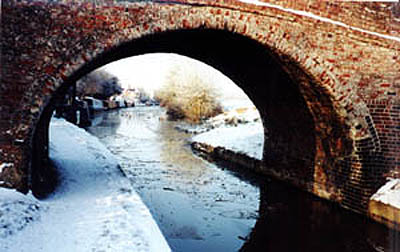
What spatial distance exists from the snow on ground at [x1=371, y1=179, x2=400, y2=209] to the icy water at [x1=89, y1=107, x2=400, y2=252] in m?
0.51

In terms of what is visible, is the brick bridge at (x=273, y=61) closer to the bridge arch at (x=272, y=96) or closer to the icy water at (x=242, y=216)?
the bridge arch at (x=272, y=96)

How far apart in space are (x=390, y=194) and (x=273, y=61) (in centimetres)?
355

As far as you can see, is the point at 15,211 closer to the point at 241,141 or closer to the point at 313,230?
the point at 313,230

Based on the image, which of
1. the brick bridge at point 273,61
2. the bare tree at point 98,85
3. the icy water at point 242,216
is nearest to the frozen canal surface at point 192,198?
the icy water at point 242,216

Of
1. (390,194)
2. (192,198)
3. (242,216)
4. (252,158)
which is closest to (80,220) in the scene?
(242,216)

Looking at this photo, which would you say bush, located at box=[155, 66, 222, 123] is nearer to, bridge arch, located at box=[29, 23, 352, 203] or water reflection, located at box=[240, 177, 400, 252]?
bridge arch, located at box=[29, 23, 352, 203]

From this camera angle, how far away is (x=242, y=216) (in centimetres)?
664

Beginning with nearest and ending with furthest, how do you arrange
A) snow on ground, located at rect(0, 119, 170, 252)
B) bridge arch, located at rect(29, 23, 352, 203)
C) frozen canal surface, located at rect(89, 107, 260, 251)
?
Answer: snow on ground, located at rect(0, 119, 170, 252)
frozen canal surface, located at rect(89, 107, 260, 251)
bridge arch, located at rect(29, 23, 352, 203)

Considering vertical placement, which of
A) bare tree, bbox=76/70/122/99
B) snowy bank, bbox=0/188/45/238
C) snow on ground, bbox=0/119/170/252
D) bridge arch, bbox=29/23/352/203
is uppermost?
bridge arch, bbox=29/23/352/203

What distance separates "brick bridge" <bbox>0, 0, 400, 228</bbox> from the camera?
481 centimetres

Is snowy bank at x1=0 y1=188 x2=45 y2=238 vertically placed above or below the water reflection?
above

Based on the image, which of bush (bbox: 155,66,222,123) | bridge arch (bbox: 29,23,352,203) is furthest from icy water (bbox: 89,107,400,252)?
bush (bbox: 155,66,222,123)

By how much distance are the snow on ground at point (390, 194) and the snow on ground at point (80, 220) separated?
176 inches

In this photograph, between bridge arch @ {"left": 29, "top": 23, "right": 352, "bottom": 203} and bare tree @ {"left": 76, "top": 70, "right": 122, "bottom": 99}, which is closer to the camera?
bridge arch @ {"left": 29, "top": 23, "right": 352, "bottom": 203}
